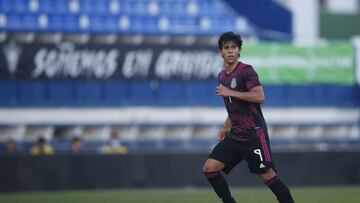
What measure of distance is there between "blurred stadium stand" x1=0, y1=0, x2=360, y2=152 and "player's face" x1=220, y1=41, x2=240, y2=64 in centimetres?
2043

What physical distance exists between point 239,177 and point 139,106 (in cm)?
1211

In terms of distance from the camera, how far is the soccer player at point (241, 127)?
9117mm

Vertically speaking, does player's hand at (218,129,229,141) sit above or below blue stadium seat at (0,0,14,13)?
below

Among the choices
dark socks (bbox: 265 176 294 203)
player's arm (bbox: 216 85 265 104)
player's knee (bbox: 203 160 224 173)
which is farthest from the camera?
player's knee (bbox: 203 160 224 173)

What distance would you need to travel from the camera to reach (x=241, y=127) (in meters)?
9.35

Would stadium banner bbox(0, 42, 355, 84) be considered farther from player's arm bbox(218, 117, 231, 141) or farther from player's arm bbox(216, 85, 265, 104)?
player's arm bbox(216, 85, 265, 104)

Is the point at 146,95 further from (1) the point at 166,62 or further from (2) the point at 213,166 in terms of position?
(2) the point at 213,166

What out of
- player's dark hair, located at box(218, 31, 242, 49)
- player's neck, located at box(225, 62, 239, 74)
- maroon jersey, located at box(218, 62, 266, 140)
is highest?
player's dark hair, located at box(218, 31, 242, 49)

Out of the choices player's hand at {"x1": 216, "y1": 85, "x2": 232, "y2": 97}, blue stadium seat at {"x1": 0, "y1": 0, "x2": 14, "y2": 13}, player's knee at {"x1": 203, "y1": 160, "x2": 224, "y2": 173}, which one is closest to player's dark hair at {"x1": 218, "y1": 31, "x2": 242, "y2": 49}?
player's hand at {"x1": 216, "y1": 85, "x2": 232, "y2": 97}

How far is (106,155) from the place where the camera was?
64.6 ft

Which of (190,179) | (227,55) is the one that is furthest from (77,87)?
Answer: (227,55)

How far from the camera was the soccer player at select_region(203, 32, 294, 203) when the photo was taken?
29.9 feet

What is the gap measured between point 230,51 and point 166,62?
79.3ft

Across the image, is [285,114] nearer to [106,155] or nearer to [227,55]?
[106,155]
